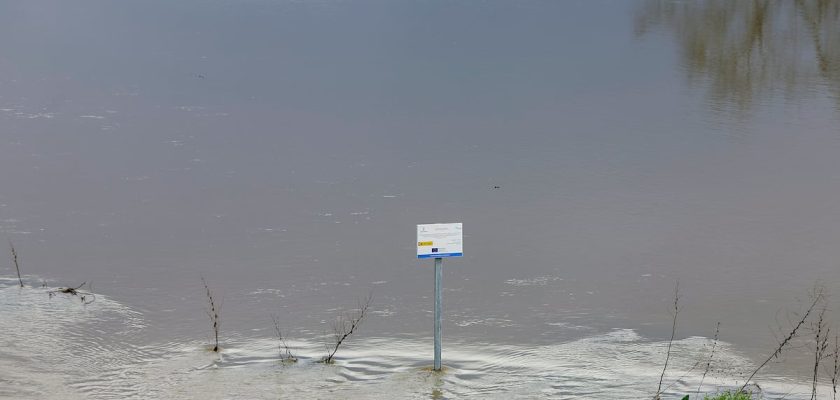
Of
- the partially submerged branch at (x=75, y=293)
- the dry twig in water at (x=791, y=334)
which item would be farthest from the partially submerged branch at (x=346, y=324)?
the dry twig in water at (x=791, y=334)

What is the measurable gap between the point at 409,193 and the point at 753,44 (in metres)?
7.22

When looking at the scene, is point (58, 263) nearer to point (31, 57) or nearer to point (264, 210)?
point (264, 210)

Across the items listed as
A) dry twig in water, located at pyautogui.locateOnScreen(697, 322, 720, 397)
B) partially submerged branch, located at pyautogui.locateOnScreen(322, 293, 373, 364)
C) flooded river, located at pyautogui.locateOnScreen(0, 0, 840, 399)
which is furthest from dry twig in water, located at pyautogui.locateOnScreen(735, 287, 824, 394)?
partially submerged branch, located at pyautogui.locateOnScreen(322, 293, 373, 364)

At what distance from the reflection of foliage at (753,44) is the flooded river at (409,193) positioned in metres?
0.06

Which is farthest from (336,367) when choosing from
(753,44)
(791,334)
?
(753,44)

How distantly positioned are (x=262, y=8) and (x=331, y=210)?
8.05 m

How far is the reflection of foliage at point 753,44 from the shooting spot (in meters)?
13.8

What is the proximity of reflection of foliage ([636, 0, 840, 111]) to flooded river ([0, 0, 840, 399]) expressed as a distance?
0.06 meters

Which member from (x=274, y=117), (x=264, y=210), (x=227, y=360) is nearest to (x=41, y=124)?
(x=274, y=117)

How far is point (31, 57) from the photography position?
1477 cm

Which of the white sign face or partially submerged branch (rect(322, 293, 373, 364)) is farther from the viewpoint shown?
partially submerged branch (rect(322, 293, 373, 364))

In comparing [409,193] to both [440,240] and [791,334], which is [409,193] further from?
[791,334]

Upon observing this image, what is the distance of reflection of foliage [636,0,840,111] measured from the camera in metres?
13.8

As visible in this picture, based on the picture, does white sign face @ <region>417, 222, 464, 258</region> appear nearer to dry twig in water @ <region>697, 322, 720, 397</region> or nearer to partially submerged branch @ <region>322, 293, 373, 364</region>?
partially submerged branch @ <region>322, 293, 373, 364</region>
